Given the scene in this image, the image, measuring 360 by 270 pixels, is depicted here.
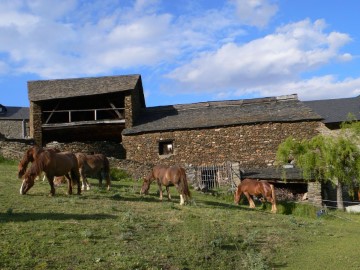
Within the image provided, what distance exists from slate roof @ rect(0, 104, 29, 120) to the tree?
42782 mm

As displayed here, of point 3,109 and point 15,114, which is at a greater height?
point 3,109

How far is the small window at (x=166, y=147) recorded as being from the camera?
33066 mm

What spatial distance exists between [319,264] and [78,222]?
604 cm

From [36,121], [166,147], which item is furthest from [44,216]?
[36,121]

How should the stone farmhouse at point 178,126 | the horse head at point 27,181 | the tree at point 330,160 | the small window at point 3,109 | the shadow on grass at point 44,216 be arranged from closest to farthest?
the shadow on grass at point 44,216, the horse head at point 27,181, the tree at point 330,160, the stone farmhouse at point 178,126, the small window at point 3,109

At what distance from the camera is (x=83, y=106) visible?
38406mm

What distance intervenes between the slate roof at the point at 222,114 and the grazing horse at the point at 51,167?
1671cm

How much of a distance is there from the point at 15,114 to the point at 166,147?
33649 millimetres

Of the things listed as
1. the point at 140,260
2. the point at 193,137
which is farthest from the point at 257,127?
the point at 140,260

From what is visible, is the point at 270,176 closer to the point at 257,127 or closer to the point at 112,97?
the point at 257,127

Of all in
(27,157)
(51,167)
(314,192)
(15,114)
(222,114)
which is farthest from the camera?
(15,114)

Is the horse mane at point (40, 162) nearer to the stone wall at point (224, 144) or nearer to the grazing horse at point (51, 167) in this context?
the grazing horse at point (51, 167)

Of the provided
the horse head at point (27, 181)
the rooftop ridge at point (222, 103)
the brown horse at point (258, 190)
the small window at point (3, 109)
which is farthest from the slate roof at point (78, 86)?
the small window at point (3, 109)

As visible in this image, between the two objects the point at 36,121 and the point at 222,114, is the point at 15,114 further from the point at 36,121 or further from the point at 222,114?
the point at 222,114
